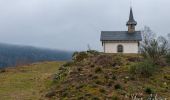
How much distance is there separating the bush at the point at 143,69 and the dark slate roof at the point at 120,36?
39429 mm

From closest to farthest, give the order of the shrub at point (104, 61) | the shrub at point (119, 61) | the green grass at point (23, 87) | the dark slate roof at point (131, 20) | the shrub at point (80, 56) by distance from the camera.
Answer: the green grass at point (23, 87)
the shrub at point (104, 61)
the shrub at point (119, 61)
the shrub at point (80, 56)
the dark slate roof at point (131, 20)

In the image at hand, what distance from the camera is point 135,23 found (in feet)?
290

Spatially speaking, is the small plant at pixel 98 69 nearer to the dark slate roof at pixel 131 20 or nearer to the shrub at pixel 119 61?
the shrub at pixel 119 61

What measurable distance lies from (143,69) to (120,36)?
42.4 metres

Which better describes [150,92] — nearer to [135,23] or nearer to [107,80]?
[107,80]

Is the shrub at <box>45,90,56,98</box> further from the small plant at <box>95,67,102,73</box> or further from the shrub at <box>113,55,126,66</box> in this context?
the shrub at <box>113,55,126,66</box>

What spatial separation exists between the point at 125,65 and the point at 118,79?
8.08 m

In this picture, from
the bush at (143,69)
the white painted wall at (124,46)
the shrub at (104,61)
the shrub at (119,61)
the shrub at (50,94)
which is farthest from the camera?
the white painted wall at (124,46)

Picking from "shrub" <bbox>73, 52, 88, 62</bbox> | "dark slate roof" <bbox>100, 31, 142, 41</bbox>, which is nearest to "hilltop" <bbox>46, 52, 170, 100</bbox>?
"shrub" <bbox>73, 52, 88, 62</bbox>

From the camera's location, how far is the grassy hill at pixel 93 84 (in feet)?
112

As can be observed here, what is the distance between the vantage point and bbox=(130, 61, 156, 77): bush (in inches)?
1663

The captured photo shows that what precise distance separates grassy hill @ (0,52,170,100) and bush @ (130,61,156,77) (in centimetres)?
34

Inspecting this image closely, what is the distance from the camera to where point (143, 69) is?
42250 millimetres

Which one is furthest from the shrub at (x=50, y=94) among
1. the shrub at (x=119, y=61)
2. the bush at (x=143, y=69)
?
the shrub at (x=119, y=61)
